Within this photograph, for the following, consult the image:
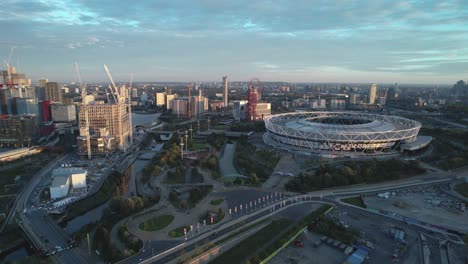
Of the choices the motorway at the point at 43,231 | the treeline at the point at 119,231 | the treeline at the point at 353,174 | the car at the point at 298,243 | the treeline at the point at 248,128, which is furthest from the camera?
the treeline at the point at 248,128

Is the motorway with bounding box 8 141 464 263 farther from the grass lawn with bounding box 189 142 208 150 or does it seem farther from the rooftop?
the grass lawn with bounding box 189 142 208 150

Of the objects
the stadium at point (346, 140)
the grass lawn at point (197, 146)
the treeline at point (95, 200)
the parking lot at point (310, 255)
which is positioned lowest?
the treeline at point (95, 200)

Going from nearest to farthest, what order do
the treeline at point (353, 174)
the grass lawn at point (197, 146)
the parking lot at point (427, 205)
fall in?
the parking lot at point (427, 205) → the treeline at point (353, 174) → the grass lawn at point (197, 146)

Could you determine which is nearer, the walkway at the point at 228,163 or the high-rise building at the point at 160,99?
the walkway at the point at 228,163

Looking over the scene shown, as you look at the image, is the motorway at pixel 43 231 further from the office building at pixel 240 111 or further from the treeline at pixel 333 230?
the office building at pixel 240 111

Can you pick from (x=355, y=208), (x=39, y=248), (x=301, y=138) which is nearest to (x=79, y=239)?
(x=39, y=248)

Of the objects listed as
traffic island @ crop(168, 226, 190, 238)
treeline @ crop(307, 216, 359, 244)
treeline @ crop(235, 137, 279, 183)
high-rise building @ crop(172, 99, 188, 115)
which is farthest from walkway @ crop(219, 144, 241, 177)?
high-rise building @ crop(172, 99, 188, 115)

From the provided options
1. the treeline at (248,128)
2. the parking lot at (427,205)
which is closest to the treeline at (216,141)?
the treeline at (248,128)
